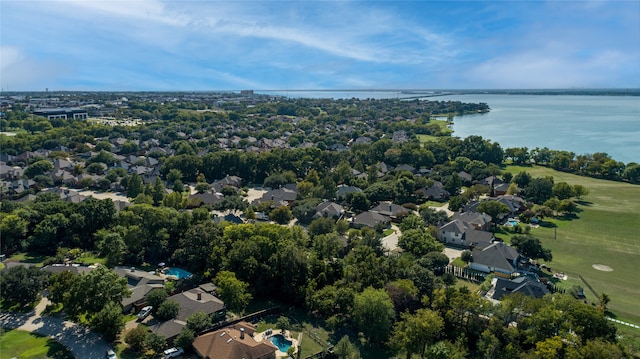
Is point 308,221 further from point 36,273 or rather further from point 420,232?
point 36,273

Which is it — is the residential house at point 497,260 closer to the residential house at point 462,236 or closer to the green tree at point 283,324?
the residential house at point 462,236

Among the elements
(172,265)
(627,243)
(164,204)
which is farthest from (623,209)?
(164,204)

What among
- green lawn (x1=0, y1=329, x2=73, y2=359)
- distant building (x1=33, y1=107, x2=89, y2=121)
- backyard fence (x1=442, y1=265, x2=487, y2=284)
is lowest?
backyard fence (x1=442, y1=265, x2=487, y2=284)

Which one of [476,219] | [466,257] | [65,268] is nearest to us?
[65,268]

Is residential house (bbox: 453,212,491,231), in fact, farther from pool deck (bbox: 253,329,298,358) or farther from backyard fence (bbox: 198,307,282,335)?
pool deck (bbox: 253,329,298,358)

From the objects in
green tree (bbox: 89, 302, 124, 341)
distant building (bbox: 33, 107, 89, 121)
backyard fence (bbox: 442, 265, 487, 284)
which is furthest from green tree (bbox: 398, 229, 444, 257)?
distant building (bbox: 33, 107, 89, 121)

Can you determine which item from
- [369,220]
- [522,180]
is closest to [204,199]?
[369,220]

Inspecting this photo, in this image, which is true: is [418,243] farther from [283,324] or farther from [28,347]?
[28,347]
